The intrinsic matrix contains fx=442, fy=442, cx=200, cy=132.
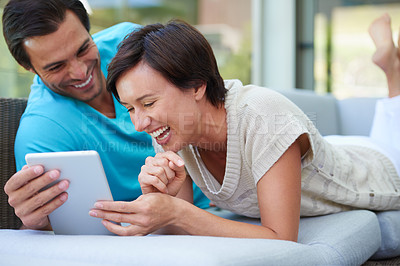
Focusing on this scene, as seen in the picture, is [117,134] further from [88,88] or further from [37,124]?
[37,124]

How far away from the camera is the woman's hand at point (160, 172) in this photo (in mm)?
1266

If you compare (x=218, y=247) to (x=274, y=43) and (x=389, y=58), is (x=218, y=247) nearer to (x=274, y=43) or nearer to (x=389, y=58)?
(x=389, y=58)

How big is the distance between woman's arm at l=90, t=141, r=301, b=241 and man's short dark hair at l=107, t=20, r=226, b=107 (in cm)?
37

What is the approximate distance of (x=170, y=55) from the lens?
1361mm

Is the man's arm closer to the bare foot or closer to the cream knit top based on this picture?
the cream knit top

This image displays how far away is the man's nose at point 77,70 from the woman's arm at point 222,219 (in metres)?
0.70

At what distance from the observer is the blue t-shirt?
5.59 feet

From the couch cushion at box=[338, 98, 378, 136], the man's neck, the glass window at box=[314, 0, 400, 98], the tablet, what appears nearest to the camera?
the tablet

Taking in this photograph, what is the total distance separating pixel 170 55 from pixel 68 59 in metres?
0.55

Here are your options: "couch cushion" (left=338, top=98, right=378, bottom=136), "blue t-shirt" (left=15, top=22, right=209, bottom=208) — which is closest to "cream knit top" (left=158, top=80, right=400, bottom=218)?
"blue t-shirt" (left=15, top=22, right=209, bottom=208)

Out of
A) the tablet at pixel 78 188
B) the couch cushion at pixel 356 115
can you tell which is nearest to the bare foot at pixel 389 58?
the couch cushion at pixel 356 115

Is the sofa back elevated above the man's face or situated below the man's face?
below

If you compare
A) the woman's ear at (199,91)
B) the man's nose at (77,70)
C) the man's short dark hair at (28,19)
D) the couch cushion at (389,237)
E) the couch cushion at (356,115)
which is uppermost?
the man's short dark hair at (28,19)

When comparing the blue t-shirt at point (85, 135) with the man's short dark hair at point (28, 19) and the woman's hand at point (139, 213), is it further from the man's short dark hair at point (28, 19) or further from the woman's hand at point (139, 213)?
the woman's hand at point (139, 213)
